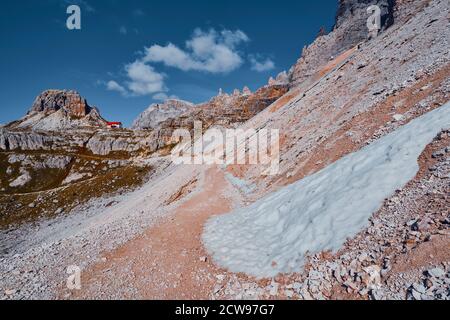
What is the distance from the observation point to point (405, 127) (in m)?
15.0

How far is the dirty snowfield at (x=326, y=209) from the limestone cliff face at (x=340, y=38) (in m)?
74.0

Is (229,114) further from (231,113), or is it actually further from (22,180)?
(22,180)

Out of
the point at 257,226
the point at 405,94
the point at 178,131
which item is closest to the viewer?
the point at 257,226

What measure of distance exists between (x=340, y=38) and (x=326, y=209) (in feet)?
325

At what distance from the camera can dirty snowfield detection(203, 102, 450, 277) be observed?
11.5 m

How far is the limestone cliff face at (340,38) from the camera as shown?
8669 cm

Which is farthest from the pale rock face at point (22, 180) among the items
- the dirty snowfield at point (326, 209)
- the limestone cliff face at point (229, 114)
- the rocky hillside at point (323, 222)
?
the dirty snowfield at point (326, 209)

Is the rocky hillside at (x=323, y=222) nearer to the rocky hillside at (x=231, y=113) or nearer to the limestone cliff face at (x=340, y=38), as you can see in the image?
the limestone cliff face at (x=340, y=38)

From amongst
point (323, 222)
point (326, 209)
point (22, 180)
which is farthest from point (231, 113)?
point (323, 222)

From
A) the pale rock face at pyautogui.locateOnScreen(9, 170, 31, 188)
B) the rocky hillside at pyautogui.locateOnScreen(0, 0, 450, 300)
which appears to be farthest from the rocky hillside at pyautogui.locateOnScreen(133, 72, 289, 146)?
the rocky hillside at pyautogui.locateOnScreen(0, 0, 450, 300)

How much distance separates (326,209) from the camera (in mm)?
13023

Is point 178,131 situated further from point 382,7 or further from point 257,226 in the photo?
point 257,226

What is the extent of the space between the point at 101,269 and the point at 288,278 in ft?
34.4
